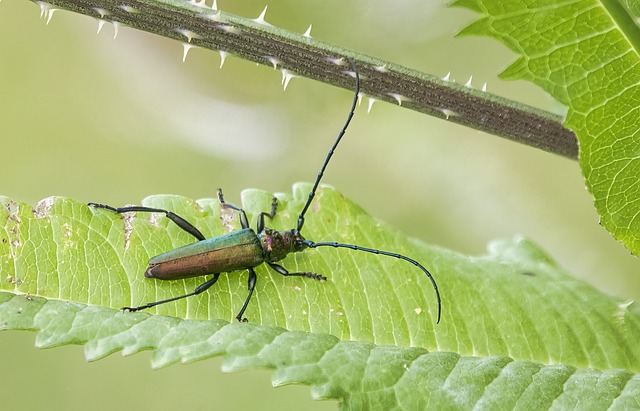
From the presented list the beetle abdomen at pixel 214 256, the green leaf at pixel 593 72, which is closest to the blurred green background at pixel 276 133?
the beetle abdomen at pixel 214 256

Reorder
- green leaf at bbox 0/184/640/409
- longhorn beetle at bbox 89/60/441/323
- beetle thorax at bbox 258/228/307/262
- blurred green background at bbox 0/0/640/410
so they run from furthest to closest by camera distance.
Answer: blurred green background at bbox 0/0/640/410 → beetle thorax at bbox 258/228/307/262 → longhorn beetle at bbox 89/60/441/323 → green leaf at bbox 0/184/640/409

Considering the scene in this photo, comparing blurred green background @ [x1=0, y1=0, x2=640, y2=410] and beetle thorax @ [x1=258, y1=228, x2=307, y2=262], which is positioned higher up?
blurred green background @ [x1=0, y1=0, x2=640, y2=410]

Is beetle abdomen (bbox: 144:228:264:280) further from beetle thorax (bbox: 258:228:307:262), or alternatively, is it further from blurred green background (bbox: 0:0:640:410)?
blurred green background (bbox: 0:0:640:410)

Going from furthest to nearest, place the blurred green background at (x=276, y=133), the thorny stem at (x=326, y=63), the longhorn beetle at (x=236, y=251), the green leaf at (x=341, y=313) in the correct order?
the blurred green background at (x=276, y=133)
the longhorn beetle at (x=236, y=251)
the thorny stem at (x=326, y=63)
the green leaf at (x=341, y=313)

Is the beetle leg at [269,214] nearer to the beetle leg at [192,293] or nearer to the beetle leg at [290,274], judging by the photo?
the beetle leg at [290,274]

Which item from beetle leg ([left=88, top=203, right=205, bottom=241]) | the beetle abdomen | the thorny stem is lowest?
the beetle abdomen

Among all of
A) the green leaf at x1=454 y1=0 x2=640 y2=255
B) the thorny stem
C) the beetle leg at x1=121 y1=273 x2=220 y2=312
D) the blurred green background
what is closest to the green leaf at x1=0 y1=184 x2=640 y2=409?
the beetle leg at x1=121 y1=273 x2=220 y2=312

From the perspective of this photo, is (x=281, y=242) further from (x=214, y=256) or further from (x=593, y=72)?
(x=593, y=72)
